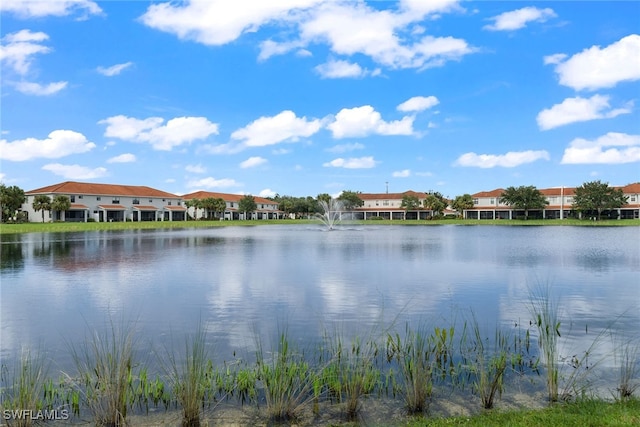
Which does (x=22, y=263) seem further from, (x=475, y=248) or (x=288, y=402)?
(x=475, y=248)

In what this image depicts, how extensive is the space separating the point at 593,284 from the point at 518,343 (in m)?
9.37

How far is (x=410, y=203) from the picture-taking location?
344 feet

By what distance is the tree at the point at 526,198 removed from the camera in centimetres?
9475

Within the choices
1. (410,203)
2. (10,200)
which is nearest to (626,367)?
(10,200)

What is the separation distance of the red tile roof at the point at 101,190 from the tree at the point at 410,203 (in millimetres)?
51637

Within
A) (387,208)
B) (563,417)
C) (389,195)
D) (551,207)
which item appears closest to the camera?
(563,417)

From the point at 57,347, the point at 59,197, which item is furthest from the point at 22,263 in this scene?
the point at 59,197

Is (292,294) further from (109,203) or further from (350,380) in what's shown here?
(109,203)

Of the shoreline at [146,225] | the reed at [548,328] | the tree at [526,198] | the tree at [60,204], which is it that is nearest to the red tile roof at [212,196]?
the shoreline at [146,225]

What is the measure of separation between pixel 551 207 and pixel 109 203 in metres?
88.7

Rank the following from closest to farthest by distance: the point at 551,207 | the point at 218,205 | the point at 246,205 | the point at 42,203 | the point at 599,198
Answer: the point at 42,203, the point at 599,198, the point at 551,207, the point at 218,205, the point at 246,205

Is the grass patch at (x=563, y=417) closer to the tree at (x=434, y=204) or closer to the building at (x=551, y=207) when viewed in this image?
the building at (x=551, y=207)

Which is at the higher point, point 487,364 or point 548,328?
point 548,328

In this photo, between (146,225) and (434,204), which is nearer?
(146,225)
